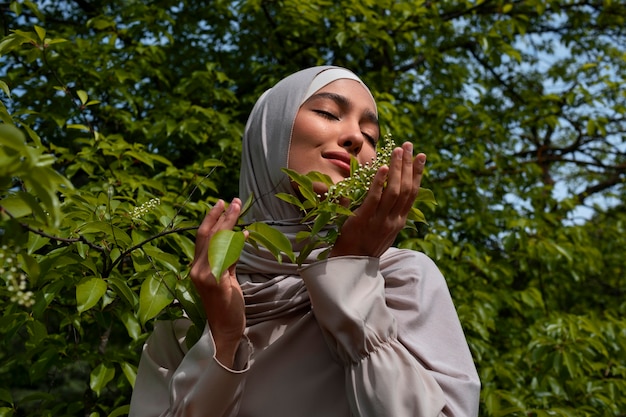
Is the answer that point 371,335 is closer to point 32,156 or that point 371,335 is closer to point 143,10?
point 32,156

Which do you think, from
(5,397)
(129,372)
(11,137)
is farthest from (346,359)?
(5,397)

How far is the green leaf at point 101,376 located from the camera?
209 centimetres

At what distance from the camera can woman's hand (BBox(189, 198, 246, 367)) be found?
1338mm

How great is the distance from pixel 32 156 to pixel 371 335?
0.72 m

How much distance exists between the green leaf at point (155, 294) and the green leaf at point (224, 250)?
308mm

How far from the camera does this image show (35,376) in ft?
6.82

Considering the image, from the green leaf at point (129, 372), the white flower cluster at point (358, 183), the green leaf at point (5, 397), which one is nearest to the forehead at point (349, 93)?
the white flower cluster at point (358, 183)

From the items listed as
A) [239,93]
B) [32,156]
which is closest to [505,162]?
[239,93]

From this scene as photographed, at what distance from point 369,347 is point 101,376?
1154mm

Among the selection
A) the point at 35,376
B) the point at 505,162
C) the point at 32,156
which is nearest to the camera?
the point at 32,156

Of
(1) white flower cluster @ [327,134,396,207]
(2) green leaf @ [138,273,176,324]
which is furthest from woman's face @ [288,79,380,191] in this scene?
(2) green leaf @ [138,273,176,324]

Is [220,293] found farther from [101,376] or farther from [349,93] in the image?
[101,376]

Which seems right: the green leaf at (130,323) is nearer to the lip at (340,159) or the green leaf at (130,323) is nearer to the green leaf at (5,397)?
the green leaf at (5,397)

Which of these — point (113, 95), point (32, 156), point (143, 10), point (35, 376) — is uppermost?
point (32, 156)
